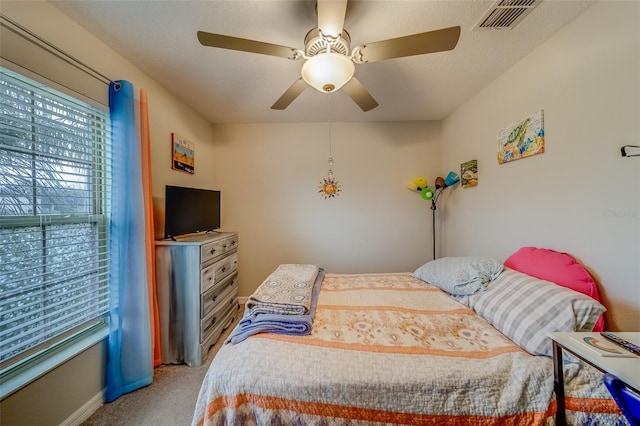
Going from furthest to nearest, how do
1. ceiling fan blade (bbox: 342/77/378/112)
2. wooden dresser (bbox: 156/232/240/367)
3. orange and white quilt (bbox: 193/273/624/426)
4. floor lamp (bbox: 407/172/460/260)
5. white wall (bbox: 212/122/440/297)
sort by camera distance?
white wall (bbox: 212/122/440/297) < floor lamp (bbox: 407/172/460/260) < wooden dresser (bbox: 156/232/240/367) < ceiling fan blade (bbox: 342/77/378/112) < orange and white quilt (bbox: 193/273/624/426)

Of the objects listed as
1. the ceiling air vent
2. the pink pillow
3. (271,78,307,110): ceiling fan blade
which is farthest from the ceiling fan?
the pink pillow

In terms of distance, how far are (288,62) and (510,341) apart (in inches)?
87.5

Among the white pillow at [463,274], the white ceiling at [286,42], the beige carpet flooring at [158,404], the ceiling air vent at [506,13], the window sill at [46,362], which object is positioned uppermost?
the white ceiling at [286,42]

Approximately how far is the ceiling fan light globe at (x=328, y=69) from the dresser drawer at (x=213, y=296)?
1.87m

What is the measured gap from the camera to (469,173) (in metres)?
2.36

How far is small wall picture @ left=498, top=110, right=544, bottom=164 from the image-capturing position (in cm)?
159

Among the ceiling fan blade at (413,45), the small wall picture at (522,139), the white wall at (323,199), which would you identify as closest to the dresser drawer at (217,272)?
the white wall at (323,199)

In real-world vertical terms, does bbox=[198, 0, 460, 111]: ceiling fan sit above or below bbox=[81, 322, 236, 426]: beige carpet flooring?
above

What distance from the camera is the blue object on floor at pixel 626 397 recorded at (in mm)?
674

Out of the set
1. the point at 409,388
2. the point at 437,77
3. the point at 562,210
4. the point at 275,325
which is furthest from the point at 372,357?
the point at 437,77

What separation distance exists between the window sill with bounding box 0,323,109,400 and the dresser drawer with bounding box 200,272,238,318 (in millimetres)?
602

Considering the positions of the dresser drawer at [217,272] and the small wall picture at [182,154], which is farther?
the small wall picture at [182,154]

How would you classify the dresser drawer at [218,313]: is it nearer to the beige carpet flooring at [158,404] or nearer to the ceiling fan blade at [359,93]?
the beige carpet flooring at [158,404]

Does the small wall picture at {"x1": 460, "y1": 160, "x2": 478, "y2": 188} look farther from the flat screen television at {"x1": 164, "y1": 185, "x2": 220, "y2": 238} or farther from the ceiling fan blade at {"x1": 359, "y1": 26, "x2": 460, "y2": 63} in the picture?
the flat screen television at {"x1": 164, "y1": 185, "x2": 220, "y2": 238}
